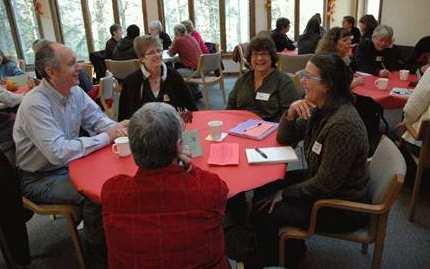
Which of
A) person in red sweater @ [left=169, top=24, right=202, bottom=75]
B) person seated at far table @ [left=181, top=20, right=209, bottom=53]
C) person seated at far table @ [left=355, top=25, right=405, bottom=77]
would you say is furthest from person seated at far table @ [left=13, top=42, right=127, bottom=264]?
person seated at far table @ [left=181, top=20, right=209, bottom=53]

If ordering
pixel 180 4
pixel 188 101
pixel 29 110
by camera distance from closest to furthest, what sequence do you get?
pixel 29 110 → pixel 188 101 → pixel 180 4

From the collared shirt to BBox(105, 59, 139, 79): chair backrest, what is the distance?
2.73 metres

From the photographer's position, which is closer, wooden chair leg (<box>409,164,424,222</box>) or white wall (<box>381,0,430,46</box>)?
wooden chair leg (<box>409,164,424,222</box>)

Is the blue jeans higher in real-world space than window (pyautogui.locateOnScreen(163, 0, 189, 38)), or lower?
lower

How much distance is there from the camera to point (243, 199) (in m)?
2.56

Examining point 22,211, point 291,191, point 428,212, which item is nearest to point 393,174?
point 291,191

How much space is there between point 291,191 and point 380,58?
2.73 m

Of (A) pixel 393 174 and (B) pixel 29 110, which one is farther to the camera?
(B) pixel 29 110

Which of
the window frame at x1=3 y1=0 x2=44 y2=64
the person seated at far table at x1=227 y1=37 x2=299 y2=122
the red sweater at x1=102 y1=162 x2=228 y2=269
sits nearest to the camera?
the red sweater at x1=102 y1=162 x2=228 y2=269

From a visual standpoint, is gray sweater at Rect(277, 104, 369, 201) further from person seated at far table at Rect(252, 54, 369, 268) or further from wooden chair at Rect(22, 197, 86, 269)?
wooden chair at Rect(22, 197, 86, 269)

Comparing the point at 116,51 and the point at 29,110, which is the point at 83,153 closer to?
the point at 29,110

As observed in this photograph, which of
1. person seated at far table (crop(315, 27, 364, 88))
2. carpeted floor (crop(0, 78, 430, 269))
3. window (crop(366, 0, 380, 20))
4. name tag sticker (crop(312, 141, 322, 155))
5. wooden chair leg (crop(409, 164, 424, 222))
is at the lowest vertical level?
carpeted floor (crop(0, 78, 430, 269))

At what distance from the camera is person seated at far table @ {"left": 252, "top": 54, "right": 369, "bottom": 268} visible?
158 cm

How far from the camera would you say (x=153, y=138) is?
44.1 inches
